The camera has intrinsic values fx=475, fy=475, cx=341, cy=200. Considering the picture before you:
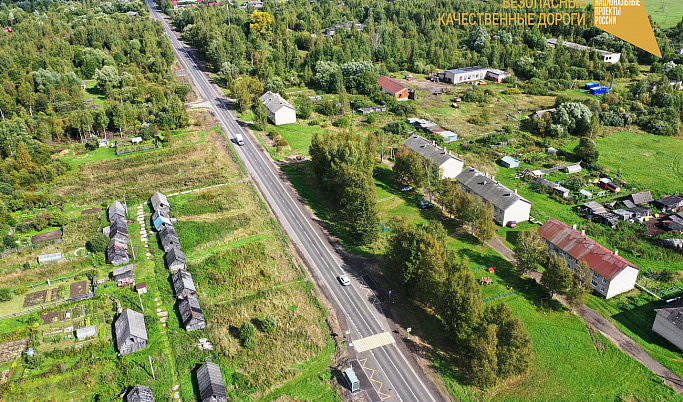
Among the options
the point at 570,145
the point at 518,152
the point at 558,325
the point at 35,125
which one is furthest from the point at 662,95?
the point at 35,125

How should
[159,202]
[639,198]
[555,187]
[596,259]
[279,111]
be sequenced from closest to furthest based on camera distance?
1. [596,259]
2. [159,202]
3. [639,198]
4. [555,187]
5. [279,111]

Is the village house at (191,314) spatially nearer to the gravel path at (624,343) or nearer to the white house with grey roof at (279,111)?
the gravel path at (624,343)

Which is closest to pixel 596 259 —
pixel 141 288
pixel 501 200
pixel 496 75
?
pixel 501 200

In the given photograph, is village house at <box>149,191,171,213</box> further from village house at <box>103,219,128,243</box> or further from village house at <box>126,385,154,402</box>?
village house at <box>126,385,154,402</box>

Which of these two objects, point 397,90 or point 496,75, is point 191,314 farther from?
point 496,75

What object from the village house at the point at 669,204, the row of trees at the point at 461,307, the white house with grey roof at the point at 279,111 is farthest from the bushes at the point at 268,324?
the white house with grey roof at the point at 279,111
